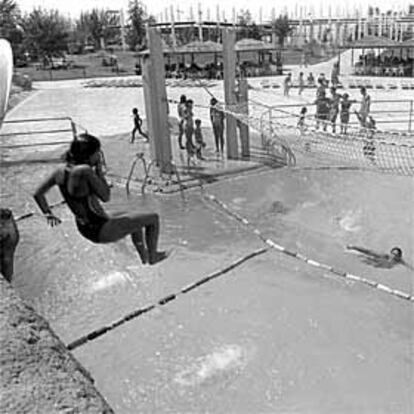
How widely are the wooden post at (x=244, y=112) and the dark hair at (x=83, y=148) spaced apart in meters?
9.33

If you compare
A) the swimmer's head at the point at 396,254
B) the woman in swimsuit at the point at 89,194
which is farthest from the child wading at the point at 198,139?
the woman in swimsuit at the point at 89,194

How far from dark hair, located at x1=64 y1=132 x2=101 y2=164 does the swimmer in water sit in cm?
485

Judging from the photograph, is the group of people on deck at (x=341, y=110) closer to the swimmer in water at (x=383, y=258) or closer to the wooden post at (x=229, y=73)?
the wooden post at (x=229, y=73)

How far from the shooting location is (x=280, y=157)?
1395cm

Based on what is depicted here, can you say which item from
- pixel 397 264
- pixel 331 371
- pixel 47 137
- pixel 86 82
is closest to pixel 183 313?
pixel 331 371

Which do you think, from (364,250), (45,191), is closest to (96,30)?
(364,250)

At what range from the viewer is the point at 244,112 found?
13617mm

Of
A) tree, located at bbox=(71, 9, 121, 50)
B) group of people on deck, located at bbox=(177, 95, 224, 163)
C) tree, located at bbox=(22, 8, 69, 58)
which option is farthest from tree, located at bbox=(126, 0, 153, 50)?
group of people on deck, located at bbox=(177, 95, 224, 163)

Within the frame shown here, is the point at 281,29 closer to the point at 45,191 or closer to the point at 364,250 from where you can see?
the point at 364,250

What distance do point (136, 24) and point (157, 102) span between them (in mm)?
54748

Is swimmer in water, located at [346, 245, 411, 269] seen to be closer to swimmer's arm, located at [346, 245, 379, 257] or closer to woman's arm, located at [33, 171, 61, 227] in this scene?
swimmer's arm, located at [346, 245, 379, 257]

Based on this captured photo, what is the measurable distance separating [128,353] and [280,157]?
9055mm

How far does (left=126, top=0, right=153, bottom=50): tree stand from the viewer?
61.6 m

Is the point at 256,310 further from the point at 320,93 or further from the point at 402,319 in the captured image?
the point at 320,93
